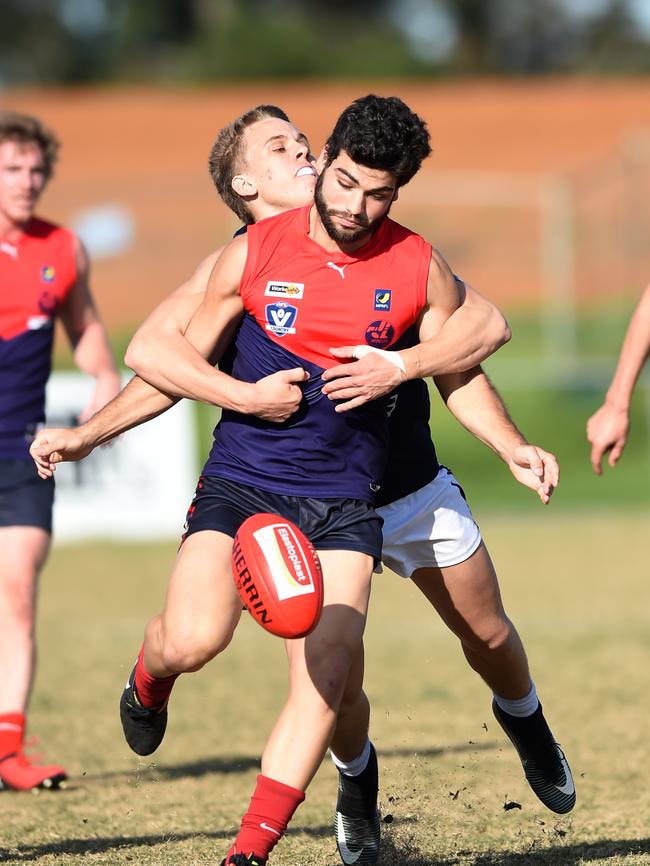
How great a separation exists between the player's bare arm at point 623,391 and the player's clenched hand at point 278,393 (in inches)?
51.7

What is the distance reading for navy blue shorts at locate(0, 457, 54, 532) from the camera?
658 centimetres

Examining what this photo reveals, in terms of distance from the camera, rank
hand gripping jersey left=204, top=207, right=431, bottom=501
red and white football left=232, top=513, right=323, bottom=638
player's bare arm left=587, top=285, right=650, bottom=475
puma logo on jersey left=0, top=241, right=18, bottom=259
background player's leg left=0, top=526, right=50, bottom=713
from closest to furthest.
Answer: red and white football left=232, top=513, right=323, bottom=638, hand gripping jersey left=204, top=207, right=431, bottom=501, player's bare arm left=587, top=285, right=650, bottom=475, background player's leg left=0, top=526, right=50, bottom=713, puma logo on jersey left=0, top=241, right=18, bottom=259

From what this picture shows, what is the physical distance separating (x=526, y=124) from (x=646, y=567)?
27.2m

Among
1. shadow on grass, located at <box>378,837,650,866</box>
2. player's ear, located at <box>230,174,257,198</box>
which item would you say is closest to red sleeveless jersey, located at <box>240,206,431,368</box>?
player's ear, located at <box>230,174,257,198</box>

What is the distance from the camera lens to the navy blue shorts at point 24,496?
658 cm

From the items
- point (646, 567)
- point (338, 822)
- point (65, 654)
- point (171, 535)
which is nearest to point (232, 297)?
point (338, 822)

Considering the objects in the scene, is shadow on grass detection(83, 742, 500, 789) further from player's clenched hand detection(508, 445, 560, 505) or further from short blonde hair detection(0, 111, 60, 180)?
short blonde hair detection(0, 111, 60, 180)

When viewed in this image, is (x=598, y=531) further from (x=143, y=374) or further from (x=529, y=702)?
(x=143, y=374)

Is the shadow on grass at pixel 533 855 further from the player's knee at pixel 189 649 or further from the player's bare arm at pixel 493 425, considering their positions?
the player's bare arm at pixel 493 425

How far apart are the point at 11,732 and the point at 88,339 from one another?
1787 mm

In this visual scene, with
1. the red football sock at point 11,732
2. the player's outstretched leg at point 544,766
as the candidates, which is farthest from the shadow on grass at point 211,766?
the player's outstretched leg at point 544,766

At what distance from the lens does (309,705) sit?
4363mm

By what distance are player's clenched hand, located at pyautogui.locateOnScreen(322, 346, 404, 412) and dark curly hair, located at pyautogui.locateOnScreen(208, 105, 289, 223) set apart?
0.95 metres

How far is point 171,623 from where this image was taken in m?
4.56
